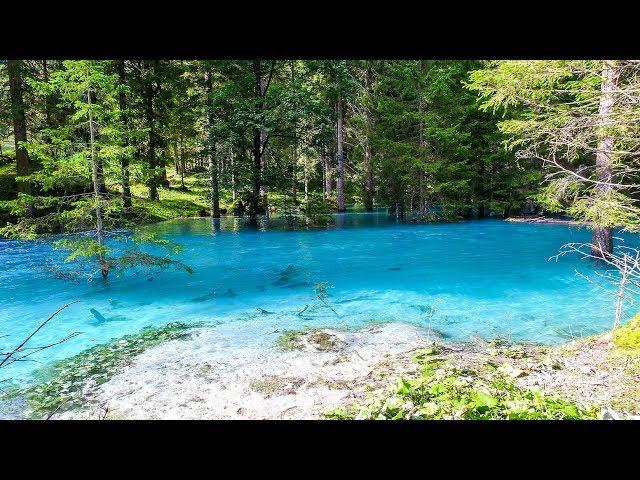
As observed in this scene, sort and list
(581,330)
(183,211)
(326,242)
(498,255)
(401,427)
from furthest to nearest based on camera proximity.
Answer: (183,211) < (326,242) < (498,255) < (581,330) < (401,427)

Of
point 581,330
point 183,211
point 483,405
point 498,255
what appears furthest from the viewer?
point 183,211

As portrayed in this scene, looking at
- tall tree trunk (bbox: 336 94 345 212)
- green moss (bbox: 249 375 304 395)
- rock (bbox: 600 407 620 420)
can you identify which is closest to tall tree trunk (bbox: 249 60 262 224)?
tall tree trunk (bbox: 336 94 345 212)

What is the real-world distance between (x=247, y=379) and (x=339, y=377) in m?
1.23

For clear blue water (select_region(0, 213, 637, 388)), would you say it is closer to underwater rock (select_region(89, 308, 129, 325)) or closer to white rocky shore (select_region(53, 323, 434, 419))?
underwater rock (select_region(89, 308, 129, 325))

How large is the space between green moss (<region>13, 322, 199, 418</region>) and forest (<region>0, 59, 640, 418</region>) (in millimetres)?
1010

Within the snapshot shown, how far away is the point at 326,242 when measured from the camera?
1939 centimetres

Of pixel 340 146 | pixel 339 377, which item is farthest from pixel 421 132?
pixel 339 377

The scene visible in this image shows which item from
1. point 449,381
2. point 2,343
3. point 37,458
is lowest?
point 2,343

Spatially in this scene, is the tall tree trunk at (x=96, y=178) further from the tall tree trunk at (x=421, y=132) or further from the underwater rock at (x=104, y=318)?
the tall tree trunk at (x=421, y=132)

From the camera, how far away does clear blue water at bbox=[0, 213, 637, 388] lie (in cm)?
792

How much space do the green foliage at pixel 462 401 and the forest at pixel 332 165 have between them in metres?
0.04
